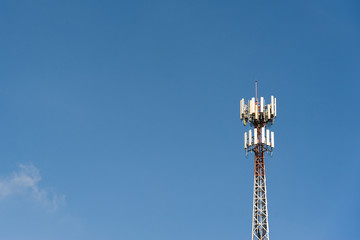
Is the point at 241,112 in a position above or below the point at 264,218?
above

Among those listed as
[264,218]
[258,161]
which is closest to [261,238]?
[264,218]

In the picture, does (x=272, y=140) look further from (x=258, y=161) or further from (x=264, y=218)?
(x=264, y=218)

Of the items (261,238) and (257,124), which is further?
(257,124)

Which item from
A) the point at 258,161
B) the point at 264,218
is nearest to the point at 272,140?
the point at 258,161

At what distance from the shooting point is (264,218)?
356 ft

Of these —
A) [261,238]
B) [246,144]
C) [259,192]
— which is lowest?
[261,238]

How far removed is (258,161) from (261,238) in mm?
11564

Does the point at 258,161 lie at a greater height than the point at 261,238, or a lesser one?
greater

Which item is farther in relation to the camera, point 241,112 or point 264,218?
point 241,112

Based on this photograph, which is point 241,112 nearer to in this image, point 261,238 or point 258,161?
point 258,161

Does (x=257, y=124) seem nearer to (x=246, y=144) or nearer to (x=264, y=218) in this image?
(x=246, y=144)

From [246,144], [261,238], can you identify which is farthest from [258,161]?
[261,238]

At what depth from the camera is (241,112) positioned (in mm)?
116562

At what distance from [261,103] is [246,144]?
6.77 meters
